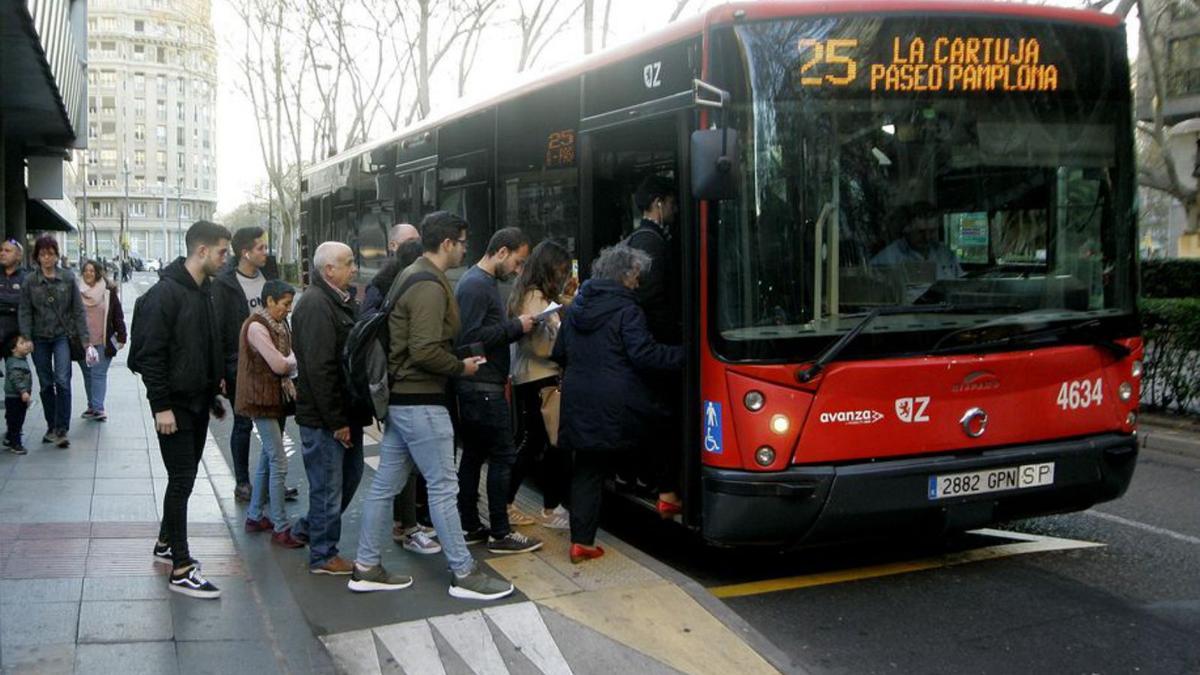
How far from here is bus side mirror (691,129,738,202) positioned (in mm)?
5094

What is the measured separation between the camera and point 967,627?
526 centimetres

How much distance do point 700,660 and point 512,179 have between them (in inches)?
175

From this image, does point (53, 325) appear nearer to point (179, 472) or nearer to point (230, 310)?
point (230, 310)

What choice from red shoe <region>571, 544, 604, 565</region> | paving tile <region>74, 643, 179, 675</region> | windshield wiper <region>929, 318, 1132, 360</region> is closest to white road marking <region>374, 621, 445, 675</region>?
paving tile <region>74, 643, 179, 675</region>

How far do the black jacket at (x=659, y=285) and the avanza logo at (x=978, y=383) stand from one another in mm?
1367

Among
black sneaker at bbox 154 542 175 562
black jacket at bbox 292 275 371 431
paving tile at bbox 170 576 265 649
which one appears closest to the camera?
paving tile at bbox 170 576 265 649

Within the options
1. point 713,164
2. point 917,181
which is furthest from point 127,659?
point 917,181

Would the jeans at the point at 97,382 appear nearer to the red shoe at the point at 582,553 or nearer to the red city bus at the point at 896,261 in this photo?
the red shoe at the point at 582,553

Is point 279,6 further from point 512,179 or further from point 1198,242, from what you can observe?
point 512,179

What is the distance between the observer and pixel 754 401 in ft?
17.4

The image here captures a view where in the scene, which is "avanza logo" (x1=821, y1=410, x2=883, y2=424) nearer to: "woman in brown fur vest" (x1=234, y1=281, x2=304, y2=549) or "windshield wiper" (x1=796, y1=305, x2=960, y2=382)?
"windshield wiper" (x1=796, y1=305, x2=960, y2=382)

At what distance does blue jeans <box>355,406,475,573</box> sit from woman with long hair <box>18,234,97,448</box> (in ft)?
17.4

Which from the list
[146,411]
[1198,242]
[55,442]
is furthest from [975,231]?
[1198,242]

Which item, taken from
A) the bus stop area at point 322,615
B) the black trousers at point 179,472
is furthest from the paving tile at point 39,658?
the black trousers at point 179,472
